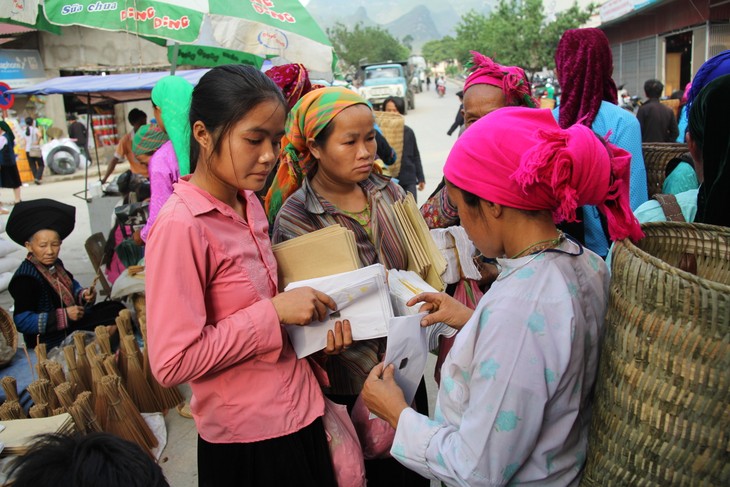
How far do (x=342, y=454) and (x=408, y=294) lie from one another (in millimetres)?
502

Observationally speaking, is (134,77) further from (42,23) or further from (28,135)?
(28,135)

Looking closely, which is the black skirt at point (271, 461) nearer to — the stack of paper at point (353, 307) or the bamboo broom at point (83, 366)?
the stack of paper at point (353, 307)

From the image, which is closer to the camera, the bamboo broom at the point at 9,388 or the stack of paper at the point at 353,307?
the stack of paper at the point at 353,307

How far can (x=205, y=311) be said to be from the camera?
1.36 m

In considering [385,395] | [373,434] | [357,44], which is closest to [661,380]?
[385,395]

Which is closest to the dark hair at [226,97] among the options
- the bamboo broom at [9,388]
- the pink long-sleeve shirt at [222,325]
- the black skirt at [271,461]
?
the pink long-sleeve shirt at [222,325]

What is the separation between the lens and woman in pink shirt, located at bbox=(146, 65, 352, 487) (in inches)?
52.3

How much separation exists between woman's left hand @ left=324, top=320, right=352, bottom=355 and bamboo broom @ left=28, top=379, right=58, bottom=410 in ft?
6.03

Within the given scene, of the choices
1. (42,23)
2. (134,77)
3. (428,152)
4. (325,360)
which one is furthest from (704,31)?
(325,360)

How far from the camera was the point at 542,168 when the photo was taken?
108 cm

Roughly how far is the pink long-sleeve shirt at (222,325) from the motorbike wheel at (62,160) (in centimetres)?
1546

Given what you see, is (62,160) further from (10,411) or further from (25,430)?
(25,430)

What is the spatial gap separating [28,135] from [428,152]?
10023 millimetres

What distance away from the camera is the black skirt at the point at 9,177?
1115cm
